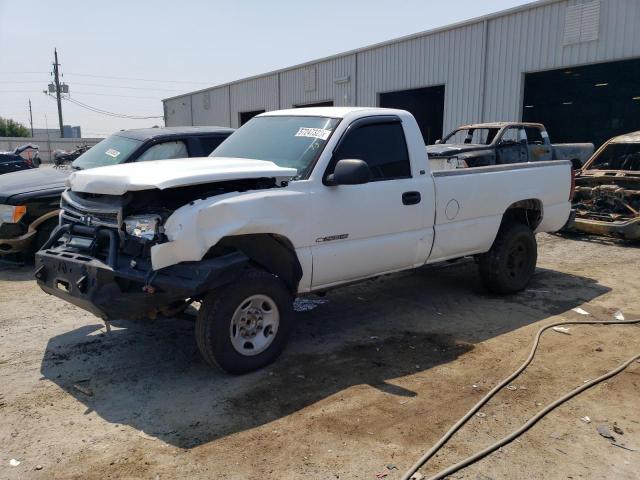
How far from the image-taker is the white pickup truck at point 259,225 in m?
3.82

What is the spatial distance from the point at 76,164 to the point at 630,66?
19.6 m

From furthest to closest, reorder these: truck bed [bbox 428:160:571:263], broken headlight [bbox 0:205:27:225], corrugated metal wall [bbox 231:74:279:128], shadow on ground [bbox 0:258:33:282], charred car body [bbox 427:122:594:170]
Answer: corrugated metal wall [bbox 231:74:279:128], charred car body [bbox 427:122:594:170], shadow on ground [bbox 0:258:33:282], broken headlight [bbox 0:205:27:225], truck bed [bbox 428:160:571:263]

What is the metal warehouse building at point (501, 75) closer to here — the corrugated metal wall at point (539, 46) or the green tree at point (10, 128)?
the corrugated metal wall at point (539, 46)

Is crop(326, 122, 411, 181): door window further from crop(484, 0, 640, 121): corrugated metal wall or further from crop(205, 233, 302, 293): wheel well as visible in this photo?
Answer: crop(484, 0, 640, 121): corrugated metal wall

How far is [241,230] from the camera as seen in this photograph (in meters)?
4.00

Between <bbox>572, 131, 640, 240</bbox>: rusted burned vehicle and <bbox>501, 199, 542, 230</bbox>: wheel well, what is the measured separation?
→ 3304 mm

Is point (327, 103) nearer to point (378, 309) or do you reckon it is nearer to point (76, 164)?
point (76, 164)

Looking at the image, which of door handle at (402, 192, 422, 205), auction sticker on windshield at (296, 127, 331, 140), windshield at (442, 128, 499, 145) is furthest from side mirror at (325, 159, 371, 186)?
windshield at (442, 128, 499, 145)

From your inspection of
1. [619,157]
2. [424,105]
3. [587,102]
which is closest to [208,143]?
[619,157]

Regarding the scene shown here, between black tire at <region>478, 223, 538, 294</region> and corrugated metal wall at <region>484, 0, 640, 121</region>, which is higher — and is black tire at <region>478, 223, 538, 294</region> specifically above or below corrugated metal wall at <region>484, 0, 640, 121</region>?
below

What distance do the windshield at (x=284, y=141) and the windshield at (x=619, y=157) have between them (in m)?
8.33

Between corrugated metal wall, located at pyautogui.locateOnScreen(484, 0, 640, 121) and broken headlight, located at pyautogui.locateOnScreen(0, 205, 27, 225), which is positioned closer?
broken headlight, located at pyautogui.locateOnScreen(0, 205, 27, 225)

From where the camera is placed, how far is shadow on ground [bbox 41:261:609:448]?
12.3 feet

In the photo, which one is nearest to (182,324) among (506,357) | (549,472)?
(506,357)
